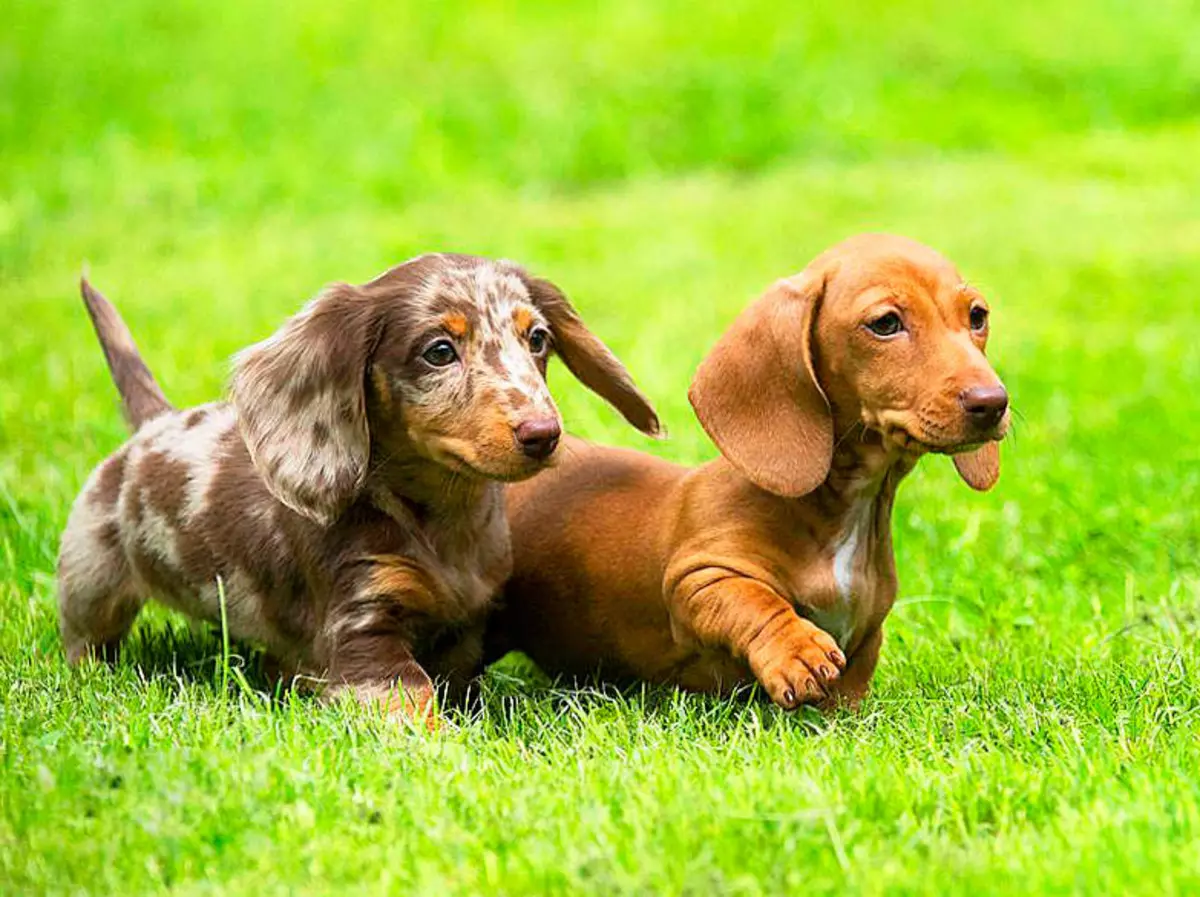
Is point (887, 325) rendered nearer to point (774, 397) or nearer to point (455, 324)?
point (774, 397)

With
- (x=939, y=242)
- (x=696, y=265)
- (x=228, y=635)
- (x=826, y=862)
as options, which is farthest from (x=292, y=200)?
(x=826, y=862)

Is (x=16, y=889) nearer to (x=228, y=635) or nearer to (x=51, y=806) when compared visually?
(x=51, y=806)

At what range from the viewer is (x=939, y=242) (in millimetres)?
10703

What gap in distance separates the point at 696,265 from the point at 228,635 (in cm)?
603

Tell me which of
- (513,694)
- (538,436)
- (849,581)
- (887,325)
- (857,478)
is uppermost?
(887,325)

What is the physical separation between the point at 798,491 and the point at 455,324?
0.87 metres

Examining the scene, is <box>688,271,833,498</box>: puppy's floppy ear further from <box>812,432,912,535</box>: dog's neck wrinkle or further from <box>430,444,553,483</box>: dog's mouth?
<box>430,444,553,483</box>: dog's mouth

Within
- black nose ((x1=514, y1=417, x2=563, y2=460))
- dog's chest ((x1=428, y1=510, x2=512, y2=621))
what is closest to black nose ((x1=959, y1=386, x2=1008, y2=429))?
black nose ((x1=514, y1=417, x2=563, y2=460))

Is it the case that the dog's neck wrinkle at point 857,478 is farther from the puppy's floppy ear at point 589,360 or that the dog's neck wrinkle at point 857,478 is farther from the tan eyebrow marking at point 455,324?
the tan eyebrow marking at point 455,324

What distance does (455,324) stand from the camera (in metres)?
4.36

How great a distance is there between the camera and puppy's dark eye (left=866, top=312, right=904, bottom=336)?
13.7ft

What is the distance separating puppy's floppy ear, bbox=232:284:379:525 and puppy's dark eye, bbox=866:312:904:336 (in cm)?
115

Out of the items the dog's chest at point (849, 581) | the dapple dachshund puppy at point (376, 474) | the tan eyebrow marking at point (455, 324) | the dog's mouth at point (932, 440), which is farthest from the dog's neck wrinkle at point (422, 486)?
the dog's mouth at point (932, 440)

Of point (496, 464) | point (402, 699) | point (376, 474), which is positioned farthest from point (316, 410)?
point (402, 699)
